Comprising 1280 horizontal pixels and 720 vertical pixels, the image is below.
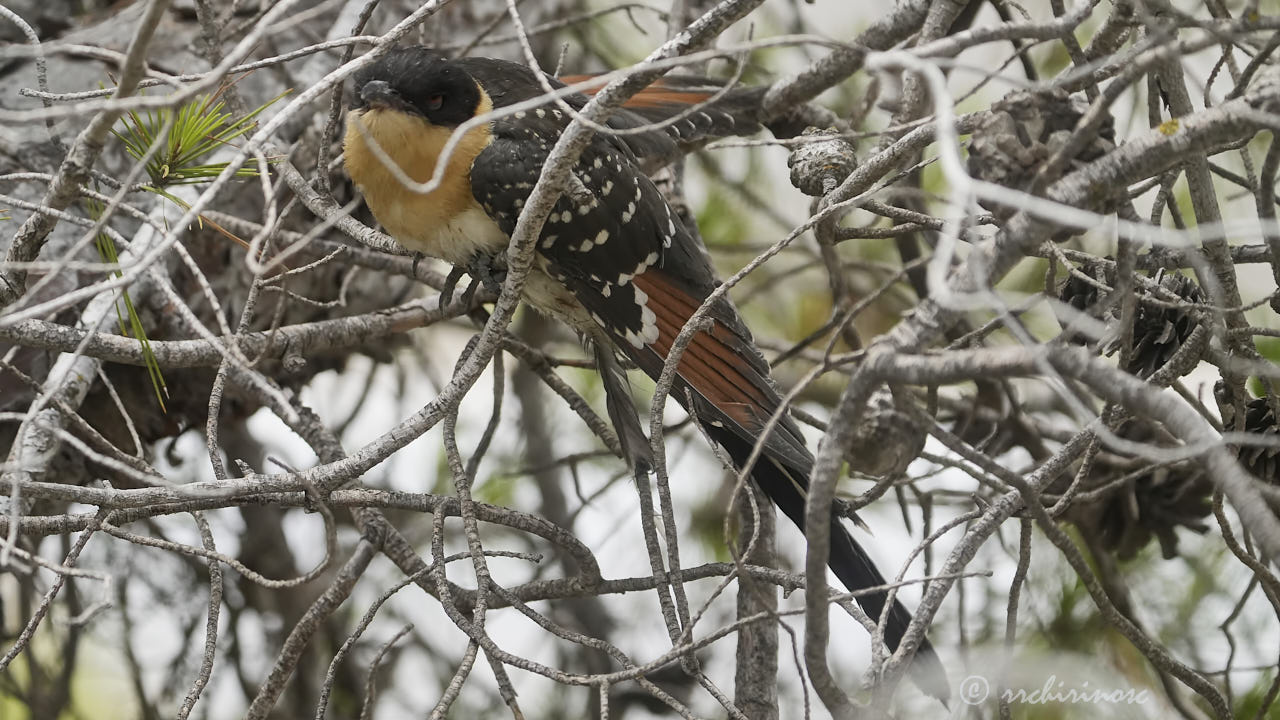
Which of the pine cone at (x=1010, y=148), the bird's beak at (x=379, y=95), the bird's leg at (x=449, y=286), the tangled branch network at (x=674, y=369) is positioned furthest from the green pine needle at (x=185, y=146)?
the pine cone at (x=1010, y=148)

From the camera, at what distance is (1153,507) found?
2129mm

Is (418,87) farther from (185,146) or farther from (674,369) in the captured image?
(674,369)

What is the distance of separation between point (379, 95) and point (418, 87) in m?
0.06

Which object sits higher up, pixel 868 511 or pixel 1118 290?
pixel 868 511

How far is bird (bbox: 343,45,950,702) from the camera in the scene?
1.68 meters

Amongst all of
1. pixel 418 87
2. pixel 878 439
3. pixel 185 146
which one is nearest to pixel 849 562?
pixel 878 439

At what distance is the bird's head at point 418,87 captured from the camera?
1693 millimetres

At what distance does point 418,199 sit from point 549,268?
0.23 m

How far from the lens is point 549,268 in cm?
176

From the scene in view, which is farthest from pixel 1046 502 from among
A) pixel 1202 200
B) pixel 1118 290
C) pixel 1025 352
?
pixel 1025 352

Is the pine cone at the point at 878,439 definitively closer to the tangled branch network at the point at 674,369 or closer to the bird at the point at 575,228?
the tangled branch network at the point at 674,369

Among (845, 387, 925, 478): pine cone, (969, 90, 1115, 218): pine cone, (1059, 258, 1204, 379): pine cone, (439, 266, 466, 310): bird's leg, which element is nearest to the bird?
(439, 266, 466, 310): bird's leg

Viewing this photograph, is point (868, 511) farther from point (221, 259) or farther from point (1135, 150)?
point (1135, 150)

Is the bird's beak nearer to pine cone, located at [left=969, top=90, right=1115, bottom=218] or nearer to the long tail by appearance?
the long tail
